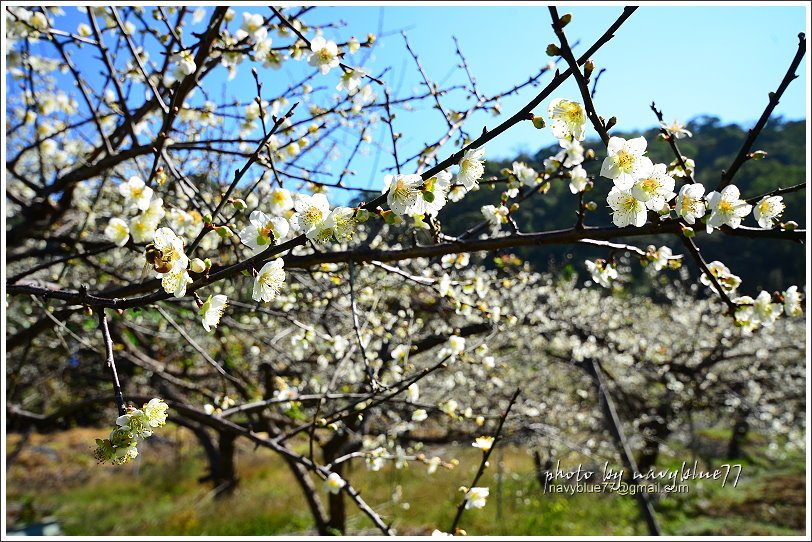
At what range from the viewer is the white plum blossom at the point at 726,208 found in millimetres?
1128

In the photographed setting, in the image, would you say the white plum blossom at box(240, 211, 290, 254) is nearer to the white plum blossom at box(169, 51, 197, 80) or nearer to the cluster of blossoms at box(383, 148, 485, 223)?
the cluster of blossoms at box(383, 148, 485, 223)

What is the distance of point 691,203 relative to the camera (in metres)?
1.18

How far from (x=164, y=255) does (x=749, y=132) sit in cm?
145

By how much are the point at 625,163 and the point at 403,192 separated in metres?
0.53

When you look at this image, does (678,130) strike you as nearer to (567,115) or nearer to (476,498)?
(567,115)

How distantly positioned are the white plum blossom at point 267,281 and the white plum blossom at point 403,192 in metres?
0.33

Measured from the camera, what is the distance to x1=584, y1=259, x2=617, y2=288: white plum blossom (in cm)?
155

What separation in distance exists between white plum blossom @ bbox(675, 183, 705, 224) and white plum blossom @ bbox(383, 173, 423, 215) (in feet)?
2.09

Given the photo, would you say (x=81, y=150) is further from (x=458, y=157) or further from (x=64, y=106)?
(x=458, y=157)

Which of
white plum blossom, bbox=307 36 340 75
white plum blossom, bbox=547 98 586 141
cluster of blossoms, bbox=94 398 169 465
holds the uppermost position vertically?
white plum blossom, bbox=307 36 340 75

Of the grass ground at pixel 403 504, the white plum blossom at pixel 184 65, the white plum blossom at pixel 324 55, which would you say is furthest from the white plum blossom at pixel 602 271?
the grass ground at pixel 403 504

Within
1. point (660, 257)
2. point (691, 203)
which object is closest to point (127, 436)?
point (691, 203)

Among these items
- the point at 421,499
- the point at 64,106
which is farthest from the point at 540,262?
the point at 64,106

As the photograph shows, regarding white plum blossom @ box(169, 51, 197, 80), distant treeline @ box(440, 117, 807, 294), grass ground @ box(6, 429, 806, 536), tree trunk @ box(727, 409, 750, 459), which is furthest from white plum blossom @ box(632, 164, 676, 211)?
tree trunk @ box(727, 409, 750, 459)
